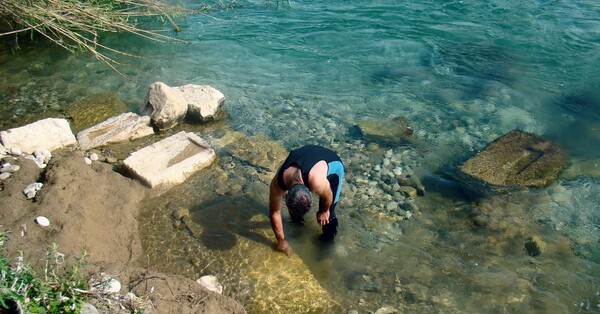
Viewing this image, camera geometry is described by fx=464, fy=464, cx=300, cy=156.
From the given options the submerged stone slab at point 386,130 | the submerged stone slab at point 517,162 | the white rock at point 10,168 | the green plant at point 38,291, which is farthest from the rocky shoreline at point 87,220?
the submerged stone slab at point 517,162

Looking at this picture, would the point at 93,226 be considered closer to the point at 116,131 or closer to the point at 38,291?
the point at 38,291

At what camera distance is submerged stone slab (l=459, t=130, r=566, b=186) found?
19.2 ft

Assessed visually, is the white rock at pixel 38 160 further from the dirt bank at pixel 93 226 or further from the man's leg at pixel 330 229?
the man's leg at pixel 330 229

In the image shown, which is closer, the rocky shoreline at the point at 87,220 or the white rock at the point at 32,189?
the rocky shoreline at the point at 87,220

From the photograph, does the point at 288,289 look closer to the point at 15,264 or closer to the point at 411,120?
the point at 15,264

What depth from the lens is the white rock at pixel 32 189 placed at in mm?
4395

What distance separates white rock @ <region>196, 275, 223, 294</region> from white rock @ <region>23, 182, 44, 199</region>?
181 centimetres

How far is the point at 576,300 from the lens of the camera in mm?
4395

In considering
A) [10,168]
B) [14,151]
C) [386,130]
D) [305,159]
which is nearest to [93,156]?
[14,151]

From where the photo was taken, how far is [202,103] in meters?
6.83

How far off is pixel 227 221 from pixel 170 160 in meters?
1.28

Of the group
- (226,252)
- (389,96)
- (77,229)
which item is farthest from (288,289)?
(389,96)

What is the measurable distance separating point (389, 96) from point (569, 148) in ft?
9.36

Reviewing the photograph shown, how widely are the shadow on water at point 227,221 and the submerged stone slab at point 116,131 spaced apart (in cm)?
185
